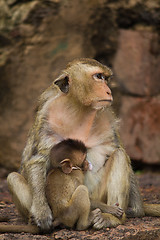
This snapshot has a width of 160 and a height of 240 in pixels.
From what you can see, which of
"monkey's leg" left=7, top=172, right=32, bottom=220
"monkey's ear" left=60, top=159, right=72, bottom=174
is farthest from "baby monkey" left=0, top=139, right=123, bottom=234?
"monkey's leg" left=7, top=172, right=32, bottom=220

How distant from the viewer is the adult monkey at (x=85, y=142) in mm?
4379

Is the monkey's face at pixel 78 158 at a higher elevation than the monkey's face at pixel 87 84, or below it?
below

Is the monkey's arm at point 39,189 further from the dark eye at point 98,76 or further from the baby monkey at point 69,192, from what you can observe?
the dark eye at point 98,76

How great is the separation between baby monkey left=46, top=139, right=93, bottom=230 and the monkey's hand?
5 centimetres

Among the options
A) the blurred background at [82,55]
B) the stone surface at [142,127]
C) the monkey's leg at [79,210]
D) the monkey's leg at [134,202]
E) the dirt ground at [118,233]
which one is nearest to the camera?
the dirt ground at [118,233]

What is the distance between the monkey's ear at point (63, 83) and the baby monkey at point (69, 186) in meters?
0.55

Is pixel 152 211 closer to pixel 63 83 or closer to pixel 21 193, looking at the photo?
pixel 21 193

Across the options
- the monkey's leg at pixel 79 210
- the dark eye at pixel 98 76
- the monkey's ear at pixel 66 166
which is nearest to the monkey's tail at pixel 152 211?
the monkey's leg at pixel 79 210

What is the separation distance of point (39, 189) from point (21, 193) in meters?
0.24

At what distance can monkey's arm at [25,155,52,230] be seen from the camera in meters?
4.23

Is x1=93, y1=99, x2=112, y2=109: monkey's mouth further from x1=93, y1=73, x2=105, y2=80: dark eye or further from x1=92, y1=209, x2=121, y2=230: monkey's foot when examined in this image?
x1=92, y1=209, x2=121, y2=230: monkey's foot

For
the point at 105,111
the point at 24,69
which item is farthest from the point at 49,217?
the point at 24,69

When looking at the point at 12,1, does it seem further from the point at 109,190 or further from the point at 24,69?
the point at 109,190

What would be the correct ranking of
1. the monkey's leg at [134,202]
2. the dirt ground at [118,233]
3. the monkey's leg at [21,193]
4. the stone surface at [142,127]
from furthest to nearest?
the stone surface at [142,127] < the monkey's leg at [134,202] < the monkey's leg at [21,193] < the dirt ground at [118,233]
